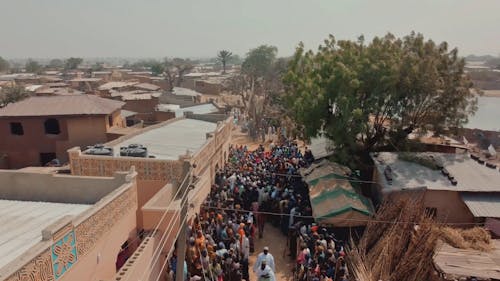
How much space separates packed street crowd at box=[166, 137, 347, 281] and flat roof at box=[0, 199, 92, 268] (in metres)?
3.39

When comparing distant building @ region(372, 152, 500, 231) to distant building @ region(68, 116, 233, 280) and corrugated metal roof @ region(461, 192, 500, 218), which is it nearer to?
corrugated metal roof @ region(461, 192, 500, 218)

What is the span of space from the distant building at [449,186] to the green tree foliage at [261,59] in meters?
49.3

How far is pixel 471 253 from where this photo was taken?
30.1 ft

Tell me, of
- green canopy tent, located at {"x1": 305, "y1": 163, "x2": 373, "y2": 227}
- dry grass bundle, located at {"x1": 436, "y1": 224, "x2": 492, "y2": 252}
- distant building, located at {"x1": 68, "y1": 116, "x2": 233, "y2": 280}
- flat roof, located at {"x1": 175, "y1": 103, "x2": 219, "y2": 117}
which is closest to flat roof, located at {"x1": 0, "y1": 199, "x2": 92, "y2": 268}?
distant building, located at {"x1": 68, "y1": 116, "x2": 233, "y2": 280}

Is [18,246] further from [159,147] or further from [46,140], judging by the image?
[46,140]

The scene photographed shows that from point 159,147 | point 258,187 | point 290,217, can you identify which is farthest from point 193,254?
point 159,147

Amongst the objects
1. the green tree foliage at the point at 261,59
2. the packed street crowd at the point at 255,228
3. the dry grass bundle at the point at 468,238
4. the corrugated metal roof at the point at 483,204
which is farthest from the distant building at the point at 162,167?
the green tree foliage at the point at 261,59

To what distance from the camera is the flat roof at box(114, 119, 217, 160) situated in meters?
15.4

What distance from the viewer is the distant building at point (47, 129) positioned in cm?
1933

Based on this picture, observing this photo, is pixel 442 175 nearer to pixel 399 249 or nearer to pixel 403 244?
pixel 403 244

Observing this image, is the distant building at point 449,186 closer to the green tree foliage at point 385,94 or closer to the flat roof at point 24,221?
the green tree foliage at point 385,94

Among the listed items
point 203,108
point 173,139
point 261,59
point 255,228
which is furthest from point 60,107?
point 261,59

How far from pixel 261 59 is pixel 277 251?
56.3 meters

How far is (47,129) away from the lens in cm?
1977
